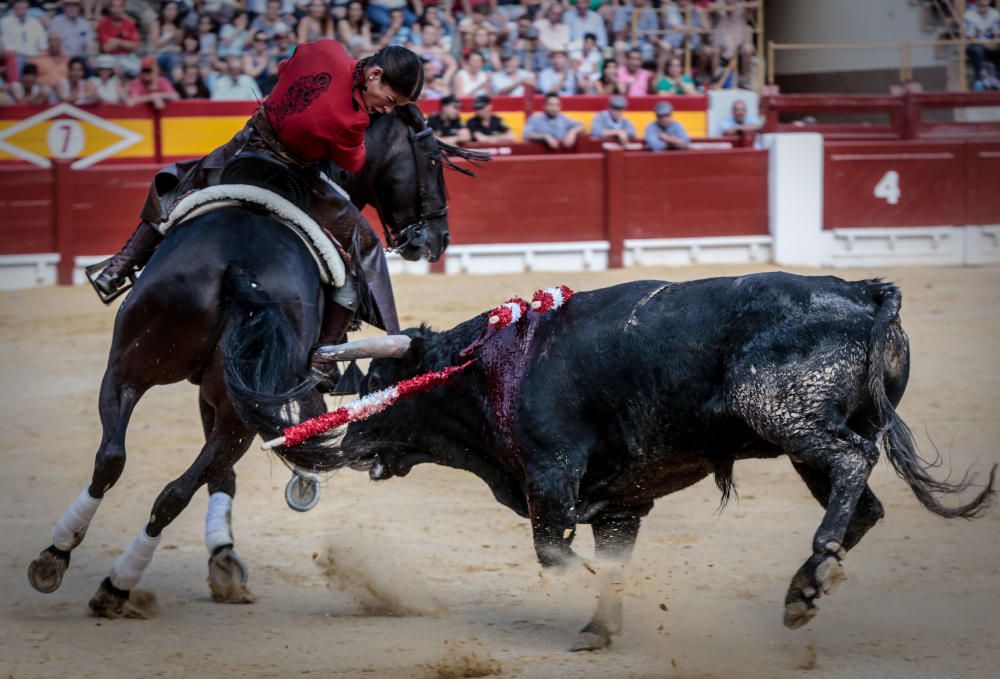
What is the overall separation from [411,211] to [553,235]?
273 inches

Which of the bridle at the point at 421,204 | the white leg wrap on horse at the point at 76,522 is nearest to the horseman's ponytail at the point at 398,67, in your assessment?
the bridle at the point at 421,204

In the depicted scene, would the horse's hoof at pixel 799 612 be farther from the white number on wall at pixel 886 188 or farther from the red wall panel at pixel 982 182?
the red wall panel at pixel 982 182

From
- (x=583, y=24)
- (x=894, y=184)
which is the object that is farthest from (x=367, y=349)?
(x=583, y=24)

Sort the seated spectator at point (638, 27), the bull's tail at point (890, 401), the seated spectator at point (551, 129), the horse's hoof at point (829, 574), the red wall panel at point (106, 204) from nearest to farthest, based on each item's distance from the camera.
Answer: the horse's hoof at point (829, 574) → the bull's tail at point (890, 401) → the red wall panel at point (106, 204) → the seated spectator at point (551, 129) → the seated spectator at point (638, 27)

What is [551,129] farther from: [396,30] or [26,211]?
[26,211]

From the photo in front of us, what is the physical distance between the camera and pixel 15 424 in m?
7.04

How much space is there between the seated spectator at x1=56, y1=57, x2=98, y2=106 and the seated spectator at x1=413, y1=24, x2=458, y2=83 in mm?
3042

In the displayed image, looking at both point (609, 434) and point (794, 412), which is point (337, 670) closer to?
point (609, 434)

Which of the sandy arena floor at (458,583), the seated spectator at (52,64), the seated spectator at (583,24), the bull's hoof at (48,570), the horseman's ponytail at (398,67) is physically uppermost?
the seated spectator at (583,24)

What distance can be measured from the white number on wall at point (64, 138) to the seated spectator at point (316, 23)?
2.22 metres

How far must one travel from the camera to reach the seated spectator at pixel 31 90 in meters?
11.9

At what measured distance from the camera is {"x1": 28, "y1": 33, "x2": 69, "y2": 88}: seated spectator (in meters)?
12.0

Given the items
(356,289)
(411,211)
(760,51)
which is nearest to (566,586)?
(356,289)

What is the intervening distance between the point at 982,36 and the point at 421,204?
13385 millimetres
